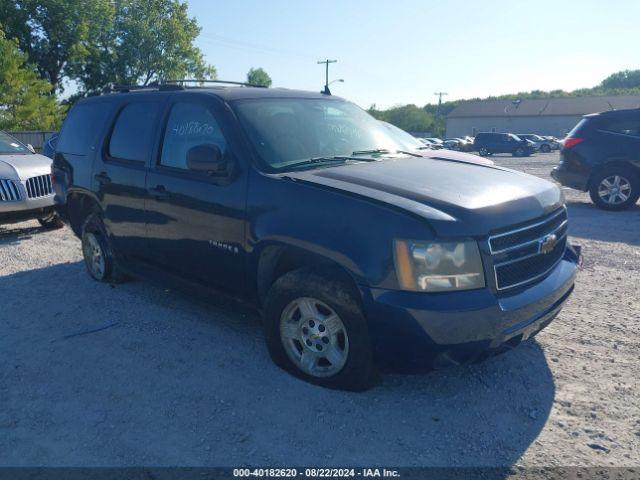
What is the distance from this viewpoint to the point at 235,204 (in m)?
3.57

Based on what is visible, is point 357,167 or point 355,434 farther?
point 357,167

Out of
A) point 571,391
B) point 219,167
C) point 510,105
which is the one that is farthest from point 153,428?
point 510,105

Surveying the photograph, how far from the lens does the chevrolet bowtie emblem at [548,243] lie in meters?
3.27

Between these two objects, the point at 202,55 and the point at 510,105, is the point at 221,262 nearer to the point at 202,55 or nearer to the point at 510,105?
the point at 202,55

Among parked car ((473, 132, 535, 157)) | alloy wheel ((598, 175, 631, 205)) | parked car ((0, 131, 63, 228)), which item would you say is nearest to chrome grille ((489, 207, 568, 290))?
parked car ((0, 131, 63, 228))

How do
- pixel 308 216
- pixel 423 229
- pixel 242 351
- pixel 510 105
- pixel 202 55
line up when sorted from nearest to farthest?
pixel 423 229, pixel 308 216, pixel 242 351, pixel 202 55, pixel 510 105

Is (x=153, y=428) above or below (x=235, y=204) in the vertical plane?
below

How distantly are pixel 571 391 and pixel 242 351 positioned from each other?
2.23 meters

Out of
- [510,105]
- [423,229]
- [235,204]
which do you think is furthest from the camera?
[510,105]

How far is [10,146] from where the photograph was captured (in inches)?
343

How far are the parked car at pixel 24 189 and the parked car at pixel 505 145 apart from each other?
3523cm

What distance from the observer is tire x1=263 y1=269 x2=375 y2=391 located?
3.04m

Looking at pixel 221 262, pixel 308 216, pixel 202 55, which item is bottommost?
pixel 221 262

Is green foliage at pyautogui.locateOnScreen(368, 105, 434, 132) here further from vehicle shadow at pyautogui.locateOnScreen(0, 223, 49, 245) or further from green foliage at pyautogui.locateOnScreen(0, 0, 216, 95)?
vehicle shadow at pyautogui.locateOnScreen(0, 223, 49, 245)
